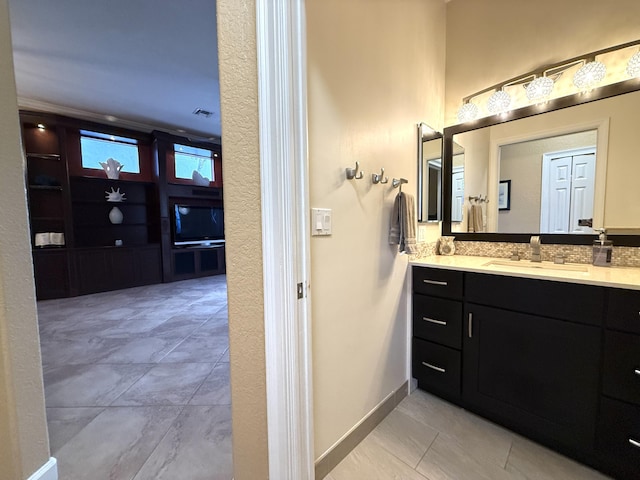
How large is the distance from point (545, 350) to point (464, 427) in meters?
0.63

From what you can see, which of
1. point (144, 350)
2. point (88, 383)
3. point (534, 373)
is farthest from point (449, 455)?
point (144, 350)

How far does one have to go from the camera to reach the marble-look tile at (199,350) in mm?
2193

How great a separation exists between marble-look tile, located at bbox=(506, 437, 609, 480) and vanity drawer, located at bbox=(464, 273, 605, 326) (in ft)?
2.30

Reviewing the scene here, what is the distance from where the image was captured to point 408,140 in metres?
1.69

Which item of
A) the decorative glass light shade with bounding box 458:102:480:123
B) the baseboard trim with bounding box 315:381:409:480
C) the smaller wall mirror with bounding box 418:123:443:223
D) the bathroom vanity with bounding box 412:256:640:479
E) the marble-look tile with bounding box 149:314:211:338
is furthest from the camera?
the marble-look tile with bounding box 149:314:211:338

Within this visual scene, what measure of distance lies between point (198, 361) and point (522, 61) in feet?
10.7

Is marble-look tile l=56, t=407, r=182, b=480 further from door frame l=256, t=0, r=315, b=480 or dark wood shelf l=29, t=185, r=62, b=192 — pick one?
dark wood shelf l=29, t=185, r=62, b=192

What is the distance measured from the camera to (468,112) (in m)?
1.96

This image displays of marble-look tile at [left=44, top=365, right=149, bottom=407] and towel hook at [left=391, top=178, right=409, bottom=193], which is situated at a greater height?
towel hook at [left=391, top=178, right=409, bottom=193]

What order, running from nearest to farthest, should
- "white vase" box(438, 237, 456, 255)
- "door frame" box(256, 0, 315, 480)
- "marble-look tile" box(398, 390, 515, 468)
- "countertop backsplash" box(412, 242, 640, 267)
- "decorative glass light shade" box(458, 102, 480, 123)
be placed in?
1. "door frame" box(256, 0, 315, 480)
2. "marble-look tile" box(398, 390, 515, 468)
3. "countertop backsplash" box(412, 242, 640, 267)
4. "decorative glass light shade" box(458, 102, 480, 123)
5. "white vase" box(438, 237, 456, 255)

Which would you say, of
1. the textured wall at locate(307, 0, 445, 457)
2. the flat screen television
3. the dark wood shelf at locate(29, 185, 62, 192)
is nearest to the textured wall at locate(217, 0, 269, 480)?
the textured wall at locate(307, 0, 445, 457)

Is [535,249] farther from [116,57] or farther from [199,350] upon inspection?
[116,57]

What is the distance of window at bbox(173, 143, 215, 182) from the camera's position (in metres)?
5.15

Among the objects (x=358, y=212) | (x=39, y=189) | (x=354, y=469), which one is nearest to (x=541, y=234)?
(x=358, y=212)
